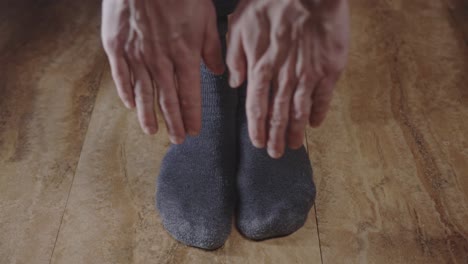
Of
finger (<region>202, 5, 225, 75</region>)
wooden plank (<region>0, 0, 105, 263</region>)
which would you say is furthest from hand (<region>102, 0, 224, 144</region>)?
wooden plank (<region>0, 0, 105, 263</region>)

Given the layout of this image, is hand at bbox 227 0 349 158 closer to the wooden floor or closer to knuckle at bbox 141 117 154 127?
knuckle at bbox 141 117 154 127

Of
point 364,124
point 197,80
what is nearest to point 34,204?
point 197,80

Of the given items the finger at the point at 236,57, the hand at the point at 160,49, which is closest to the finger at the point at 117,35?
the hand at the point at 160,49

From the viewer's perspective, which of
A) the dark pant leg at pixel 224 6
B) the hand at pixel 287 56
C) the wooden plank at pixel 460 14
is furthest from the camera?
the wooden plank at pixel 460 14

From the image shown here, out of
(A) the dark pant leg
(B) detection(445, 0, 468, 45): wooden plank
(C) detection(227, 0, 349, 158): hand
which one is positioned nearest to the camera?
(C) detection(227, 0, 349, 158): hand

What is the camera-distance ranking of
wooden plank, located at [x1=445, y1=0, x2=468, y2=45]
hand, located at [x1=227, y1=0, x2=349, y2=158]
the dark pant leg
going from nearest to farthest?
hand, located at [x1=227, y1=0, x2=349, y2=158]
the dark pant leg
wooden plank, located at [x1=445, y1=0, x2=468, y2=45]

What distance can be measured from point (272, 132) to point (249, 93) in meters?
0.05

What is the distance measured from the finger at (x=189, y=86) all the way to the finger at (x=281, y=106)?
0.28ft

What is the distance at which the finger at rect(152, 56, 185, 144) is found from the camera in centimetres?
53

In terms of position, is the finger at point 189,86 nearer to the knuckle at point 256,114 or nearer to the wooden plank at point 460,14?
the knuckle at point 256,114

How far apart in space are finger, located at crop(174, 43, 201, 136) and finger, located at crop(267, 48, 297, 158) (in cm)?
9

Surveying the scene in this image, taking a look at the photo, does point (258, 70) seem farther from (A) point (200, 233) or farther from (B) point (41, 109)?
(B) point (41, 109)

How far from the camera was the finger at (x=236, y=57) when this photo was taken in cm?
52

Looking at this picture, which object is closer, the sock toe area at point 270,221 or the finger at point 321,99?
the finger at point 321,99
